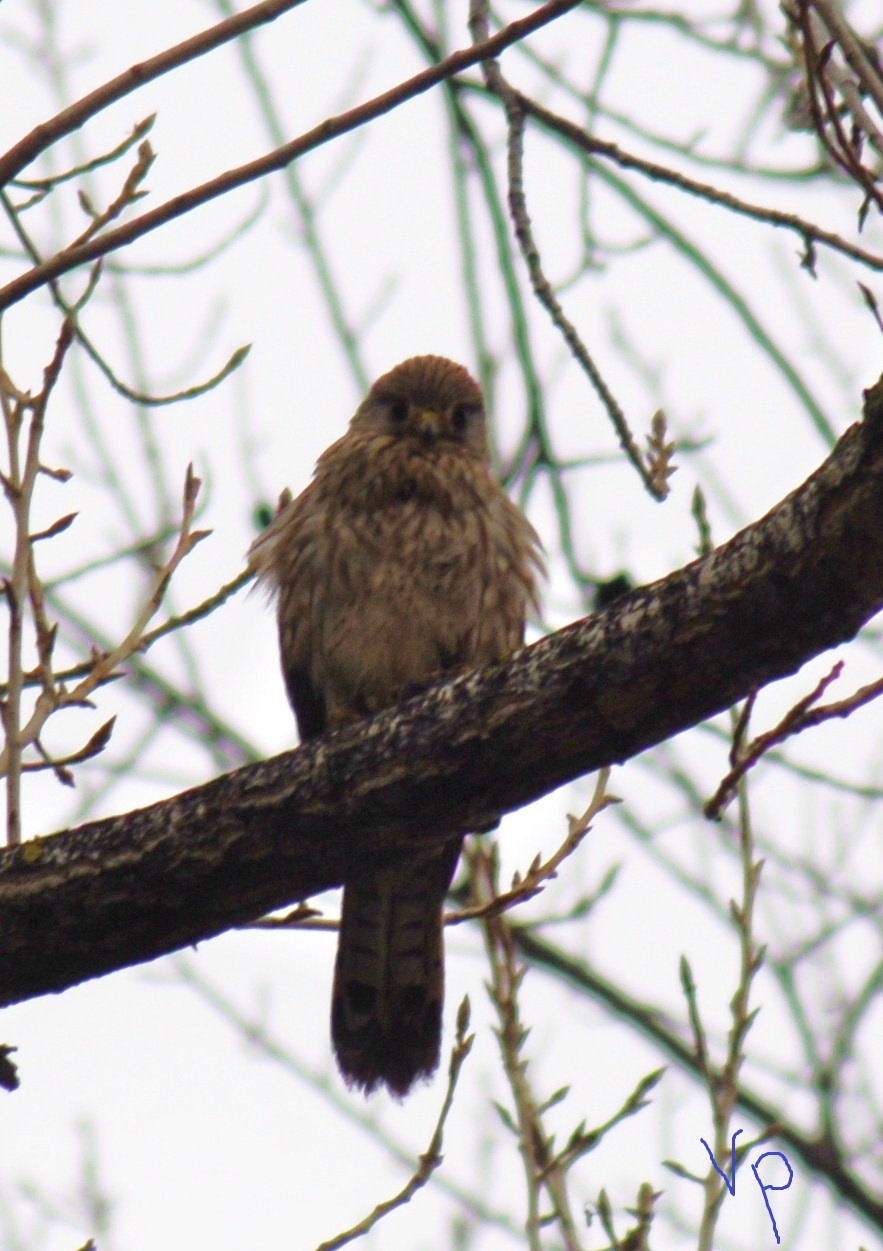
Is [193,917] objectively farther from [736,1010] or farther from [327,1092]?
[327,1092]

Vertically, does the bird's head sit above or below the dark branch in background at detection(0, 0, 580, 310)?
above

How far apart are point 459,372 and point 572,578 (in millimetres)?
902

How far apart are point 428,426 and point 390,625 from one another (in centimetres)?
80

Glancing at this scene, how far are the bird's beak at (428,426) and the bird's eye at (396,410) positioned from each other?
3.2 inches

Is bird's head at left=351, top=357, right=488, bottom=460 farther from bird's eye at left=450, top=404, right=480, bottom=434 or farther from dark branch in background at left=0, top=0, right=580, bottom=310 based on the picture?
dark branch in background at left=0, top=0, right=580, bottom=310

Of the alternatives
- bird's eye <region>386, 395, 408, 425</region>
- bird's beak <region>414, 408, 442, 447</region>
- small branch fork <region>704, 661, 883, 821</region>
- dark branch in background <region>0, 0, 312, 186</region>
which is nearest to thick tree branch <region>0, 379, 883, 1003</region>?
small branch fork <region>704, 661, 883, 821</region>

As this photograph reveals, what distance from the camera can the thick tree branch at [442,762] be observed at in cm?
250

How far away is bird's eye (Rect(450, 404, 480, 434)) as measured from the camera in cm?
515

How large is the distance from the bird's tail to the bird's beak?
1.23 metres

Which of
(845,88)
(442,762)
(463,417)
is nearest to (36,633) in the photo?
(442,762)

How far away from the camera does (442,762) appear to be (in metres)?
2.83

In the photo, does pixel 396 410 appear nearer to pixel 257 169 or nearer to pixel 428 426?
pixel 428 426

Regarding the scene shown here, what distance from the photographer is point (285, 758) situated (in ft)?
9.93

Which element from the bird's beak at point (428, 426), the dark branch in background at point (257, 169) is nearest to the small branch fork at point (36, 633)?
the dark branch in background at point (257, 169)
